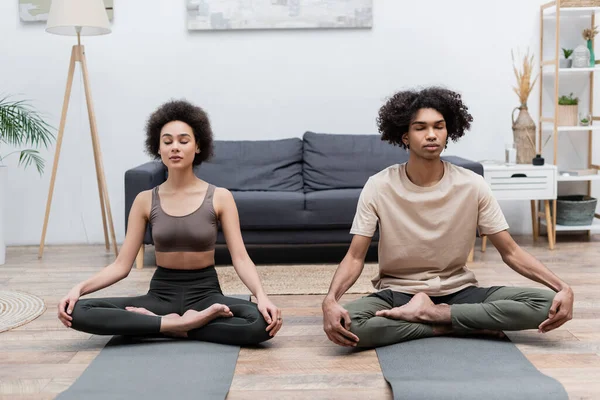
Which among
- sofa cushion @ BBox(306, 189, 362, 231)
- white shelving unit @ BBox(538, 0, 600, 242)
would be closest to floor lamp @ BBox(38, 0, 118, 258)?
sofa cushion @ BBox(306, 189, 362, 231)

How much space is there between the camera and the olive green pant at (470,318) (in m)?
2.61

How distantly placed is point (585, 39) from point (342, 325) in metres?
3.22

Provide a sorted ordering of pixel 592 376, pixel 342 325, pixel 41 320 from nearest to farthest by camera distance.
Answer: pixel 592 376, pixel 342 325, pixel 41 320

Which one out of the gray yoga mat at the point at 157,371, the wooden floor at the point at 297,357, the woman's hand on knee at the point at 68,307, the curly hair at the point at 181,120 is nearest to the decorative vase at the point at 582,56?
the wooden floor at the point at 297,357

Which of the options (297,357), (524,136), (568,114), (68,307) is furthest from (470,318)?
(568,114)

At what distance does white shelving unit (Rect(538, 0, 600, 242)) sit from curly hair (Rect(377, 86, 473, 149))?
2195 mm

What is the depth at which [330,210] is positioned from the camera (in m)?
4.27

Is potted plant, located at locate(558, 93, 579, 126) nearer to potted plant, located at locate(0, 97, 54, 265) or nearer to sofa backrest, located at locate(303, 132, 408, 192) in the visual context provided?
sofa backrest, located at locate(303, 132, 408, 192)

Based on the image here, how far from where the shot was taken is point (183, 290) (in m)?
2.79

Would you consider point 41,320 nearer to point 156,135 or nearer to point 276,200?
point 156,135

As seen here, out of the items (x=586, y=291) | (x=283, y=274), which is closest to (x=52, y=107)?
(x=283, y=274)

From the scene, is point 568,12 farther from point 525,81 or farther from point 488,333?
point 488,333

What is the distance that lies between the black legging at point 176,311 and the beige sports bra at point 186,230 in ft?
0.34

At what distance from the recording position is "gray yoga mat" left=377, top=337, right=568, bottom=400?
2.17 meters
